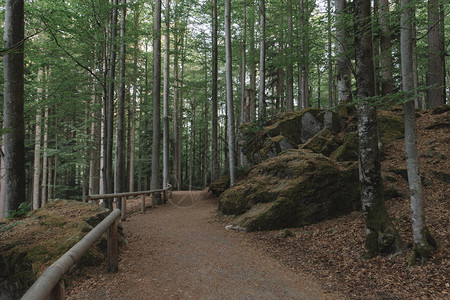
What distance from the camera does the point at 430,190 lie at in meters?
6.11

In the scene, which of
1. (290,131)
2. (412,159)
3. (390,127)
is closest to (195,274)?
(412,159)

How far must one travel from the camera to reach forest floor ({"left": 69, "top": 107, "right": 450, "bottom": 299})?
3.30 meters

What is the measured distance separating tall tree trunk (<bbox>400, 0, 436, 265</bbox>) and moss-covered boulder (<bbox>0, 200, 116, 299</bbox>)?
550cm

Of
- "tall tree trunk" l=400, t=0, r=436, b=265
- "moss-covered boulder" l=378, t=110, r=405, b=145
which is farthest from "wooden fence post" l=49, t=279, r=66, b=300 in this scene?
Answer: "moss-covered boulder" l=378, t=110, r=405, b=145

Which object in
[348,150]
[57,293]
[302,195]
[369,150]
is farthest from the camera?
[348,150]

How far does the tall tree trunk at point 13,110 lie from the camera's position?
4.83m

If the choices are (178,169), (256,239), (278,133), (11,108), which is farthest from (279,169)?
(178,169)

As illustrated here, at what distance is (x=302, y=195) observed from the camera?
6.48 metres

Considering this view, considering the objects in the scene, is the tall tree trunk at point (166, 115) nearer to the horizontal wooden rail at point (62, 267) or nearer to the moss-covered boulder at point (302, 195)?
the moss-covered boulder at point (302, 195)

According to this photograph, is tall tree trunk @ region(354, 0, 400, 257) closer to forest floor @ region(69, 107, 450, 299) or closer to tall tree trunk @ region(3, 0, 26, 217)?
forest floor @ region(69, 107, 450, 299)

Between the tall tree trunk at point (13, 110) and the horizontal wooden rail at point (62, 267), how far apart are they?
279 centimetres

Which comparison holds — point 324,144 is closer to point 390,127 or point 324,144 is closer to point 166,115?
point 390,127

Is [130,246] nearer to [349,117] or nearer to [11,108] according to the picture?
[11,108]

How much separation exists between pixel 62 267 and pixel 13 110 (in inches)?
185
